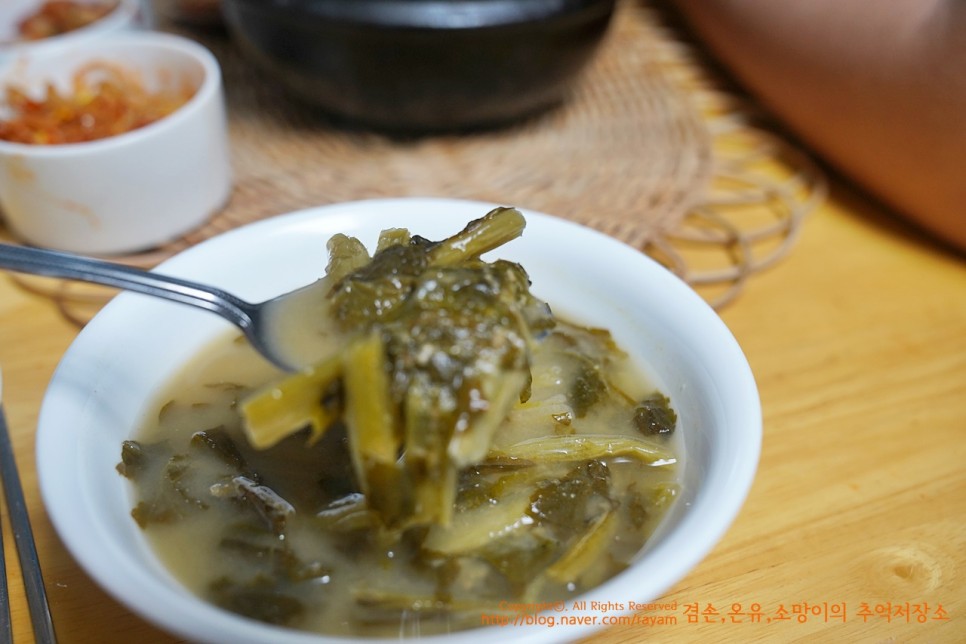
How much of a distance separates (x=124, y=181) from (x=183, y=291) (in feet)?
2.32

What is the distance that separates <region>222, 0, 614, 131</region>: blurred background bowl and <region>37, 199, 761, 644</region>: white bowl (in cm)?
58

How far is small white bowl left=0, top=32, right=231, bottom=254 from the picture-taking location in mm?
1615

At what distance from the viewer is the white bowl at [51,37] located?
1931 millimetres

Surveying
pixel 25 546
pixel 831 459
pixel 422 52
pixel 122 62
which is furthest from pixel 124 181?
pixel 831 459

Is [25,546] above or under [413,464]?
under

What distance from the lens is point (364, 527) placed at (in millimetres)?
1021

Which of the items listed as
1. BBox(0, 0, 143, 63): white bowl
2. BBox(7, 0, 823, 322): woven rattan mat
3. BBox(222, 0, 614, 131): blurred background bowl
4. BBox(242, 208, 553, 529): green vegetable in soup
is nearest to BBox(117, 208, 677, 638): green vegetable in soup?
BBox(242, 208, 553, 529): green vegetable in soup

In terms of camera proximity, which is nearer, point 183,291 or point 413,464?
point 413,464

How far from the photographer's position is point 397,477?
896 millimetres

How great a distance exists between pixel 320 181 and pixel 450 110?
343mm

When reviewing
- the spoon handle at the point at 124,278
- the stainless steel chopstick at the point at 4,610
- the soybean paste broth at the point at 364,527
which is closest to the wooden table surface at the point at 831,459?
the stainless steel chopstick at the point at 4,610

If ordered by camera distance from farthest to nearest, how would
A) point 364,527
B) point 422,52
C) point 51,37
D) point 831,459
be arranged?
point 51,37, point 422,52, point 831,459, point 364,527

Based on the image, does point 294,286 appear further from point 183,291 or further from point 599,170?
point 599,170

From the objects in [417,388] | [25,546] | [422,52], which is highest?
[417,388]
